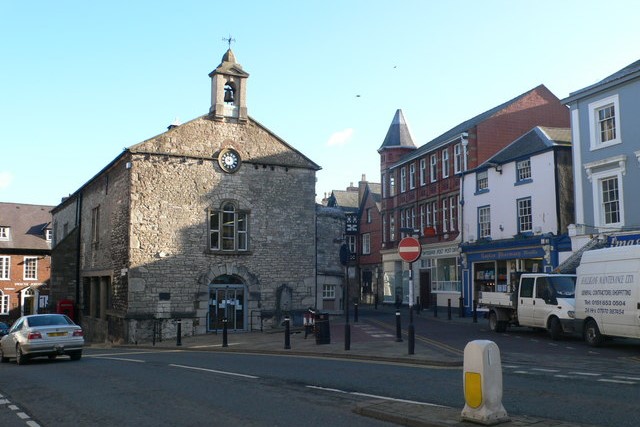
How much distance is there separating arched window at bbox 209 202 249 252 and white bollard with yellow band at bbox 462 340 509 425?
23126 mm

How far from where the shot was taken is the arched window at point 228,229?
29.7 metres

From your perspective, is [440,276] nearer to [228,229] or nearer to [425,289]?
[425,289]

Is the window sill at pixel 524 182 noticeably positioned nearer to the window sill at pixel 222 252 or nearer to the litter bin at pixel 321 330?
the window sill at pixel 222 252

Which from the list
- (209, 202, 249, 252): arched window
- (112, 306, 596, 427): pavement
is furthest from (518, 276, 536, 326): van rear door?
(209, 202, 249, 252): arched window

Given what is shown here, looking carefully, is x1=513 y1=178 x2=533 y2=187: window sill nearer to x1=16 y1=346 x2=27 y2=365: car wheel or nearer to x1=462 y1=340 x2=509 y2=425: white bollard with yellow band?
x1=16 y1=346 x2=27 y2=365: car wheel

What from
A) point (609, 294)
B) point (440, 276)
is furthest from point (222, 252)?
point (609, 294)

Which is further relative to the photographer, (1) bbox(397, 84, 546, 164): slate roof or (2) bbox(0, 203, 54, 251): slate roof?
(2) bbox(0, 203, 54, 251): slate roof

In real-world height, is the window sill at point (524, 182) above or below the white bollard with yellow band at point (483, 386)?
above

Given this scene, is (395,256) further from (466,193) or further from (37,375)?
(37,375)

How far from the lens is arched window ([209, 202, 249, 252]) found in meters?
29.7

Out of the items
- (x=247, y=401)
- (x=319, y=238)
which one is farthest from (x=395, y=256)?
(x=247, y=401)

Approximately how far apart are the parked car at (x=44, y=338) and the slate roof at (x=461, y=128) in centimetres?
2556

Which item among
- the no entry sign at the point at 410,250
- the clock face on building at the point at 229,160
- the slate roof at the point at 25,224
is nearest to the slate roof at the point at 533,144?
the clock face on building at the point at 229,160

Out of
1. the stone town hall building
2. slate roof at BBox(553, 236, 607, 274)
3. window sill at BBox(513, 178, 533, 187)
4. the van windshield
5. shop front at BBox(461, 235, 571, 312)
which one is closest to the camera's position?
the van windshield
